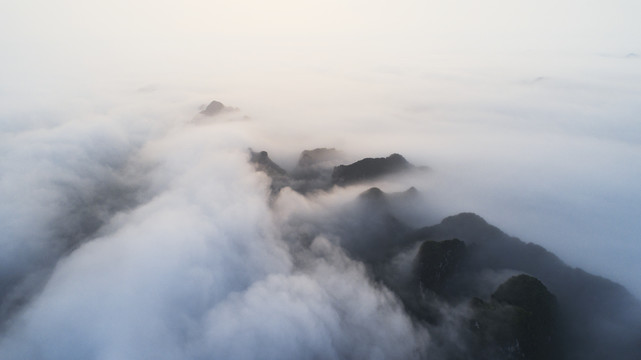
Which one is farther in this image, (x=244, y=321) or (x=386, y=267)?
(x=386, y=267)

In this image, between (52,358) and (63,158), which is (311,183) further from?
(63,158)

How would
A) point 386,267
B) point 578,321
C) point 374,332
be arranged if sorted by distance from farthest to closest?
1. point 386,267
2. point 374,332
3. point 578,321

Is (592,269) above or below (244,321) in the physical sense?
above

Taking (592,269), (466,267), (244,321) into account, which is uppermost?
(466,267)

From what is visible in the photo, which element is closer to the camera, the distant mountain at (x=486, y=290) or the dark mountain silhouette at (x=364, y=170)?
the distant mountain at (x=486, y=290)

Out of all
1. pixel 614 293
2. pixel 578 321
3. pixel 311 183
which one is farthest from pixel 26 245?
pixel 614 293

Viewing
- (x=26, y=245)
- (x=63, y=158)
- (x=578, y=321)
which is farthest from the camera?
(x=63, y=158)

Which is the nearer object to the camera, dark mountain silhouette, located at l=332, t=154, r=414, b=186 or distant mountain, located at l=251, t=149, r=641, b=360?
distant mountain, located at l=251, t=149, r=641, b=360

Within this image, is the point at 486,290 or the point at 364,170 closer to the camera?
the point at 486,290

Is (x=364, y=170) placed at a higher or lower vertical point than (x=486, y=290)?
higher
